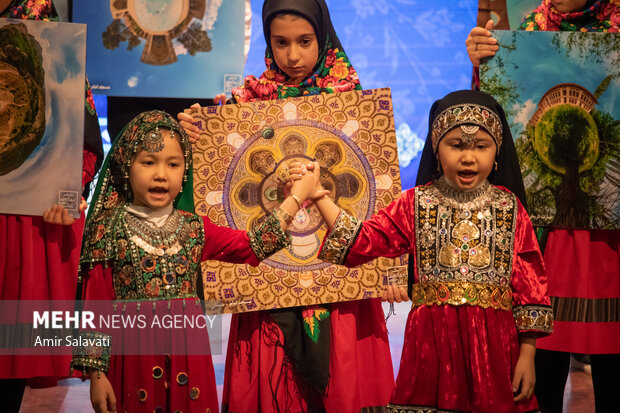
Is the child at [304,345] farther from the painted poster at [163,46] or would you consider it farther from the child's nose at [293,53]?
the painted poster at [163,46]

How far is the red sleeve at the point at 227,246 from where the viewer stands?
8.54ft

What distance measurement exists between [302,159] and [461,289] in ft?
2.81

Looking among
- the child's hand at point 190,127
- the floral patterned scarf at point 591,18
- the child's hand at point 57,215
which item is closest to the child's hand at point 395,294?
the child's hand at point 190,127

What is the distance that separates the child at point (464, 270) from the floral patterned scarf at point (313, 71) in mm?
599

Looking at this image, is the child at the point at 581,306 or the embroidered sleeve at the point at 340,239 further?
the child at the point at 581,306

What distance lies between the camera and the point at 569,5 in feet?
10.4

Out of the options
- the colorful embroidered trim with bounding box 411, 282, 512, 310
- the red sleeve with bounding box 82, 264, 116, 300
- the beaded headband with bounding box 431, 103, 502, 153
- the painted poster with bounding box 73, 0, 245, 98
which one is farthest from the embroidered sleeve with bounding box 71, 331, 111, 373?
the painted poster with bounding box 73, 0, 245, 98

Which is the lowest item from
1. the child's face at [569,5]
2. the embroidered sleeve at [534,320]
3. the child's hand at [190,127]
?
the embroidered sleeve at [534,320]

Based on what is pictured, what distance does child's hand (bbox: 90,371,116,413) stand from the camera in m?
2.27

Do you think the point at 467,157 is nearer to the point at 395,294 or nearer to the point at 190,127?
the point at 395,294

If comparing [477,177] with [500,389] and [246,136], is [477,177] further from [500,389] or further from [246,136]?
[246,136]

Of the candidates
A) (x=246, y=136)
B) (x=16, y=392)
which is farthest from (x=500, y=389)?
(x=16, y=392)

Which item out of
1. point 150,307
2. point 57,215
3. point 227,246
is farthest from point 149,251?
point 57,215

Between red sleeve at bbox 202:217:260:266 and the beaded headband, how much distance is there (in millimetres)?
825
